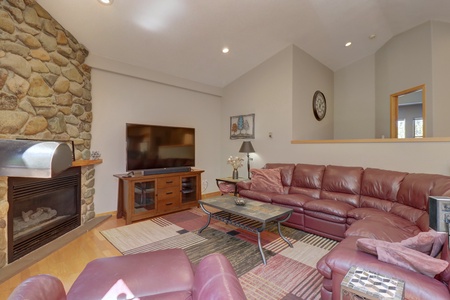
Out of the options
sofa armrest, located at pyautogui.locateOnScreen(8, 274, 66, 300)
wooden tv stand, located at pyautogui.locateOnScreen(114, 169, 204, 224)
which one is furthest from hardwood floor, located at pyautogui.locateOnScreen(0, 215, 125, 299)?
sofa armrest, located at pyautogui.locateOnScreen(8, 274, 66, 300)

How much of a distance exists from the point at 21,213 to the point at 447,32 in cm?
677

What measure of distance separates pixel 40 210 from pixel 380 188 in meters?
4.49

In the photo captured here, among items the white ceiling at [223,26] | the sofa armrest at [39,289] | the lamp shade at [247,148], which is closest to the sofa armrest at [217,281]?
the sofa armrest at [39,289]

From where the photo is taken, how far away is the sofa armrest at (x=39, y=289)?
34.6 inches

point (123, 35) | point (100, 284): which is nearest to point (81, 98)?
point (123, 35)

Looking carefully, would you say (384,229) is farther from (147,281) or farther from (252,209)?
(147,281)

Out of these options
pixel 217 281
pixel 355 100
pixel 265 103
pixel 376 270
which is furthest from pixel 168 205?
pixel 355 100

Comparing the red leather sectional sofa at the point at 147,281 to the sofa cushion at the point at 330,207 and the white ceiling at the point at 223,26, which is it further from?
the white ceiling at the point at 223,26

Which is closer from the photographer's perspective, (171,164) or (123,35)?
(123,35)

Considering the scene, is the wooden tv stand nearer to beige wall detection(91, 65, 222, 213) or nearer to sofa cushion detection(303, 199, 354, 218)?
beige wall detection(91, 65, 222, 213)

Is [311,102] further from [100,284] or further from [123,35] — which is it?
[100,284]

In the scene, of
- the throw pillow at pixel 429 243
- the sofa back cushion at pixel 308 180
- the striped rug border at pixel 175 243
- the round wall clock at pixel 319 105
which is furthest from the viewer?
the round wall clock at pixel 319 105

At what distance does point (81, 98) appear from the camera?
Result: 3354 millimetres

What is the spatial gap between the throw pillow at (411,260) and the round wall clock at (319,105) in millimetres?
3870
